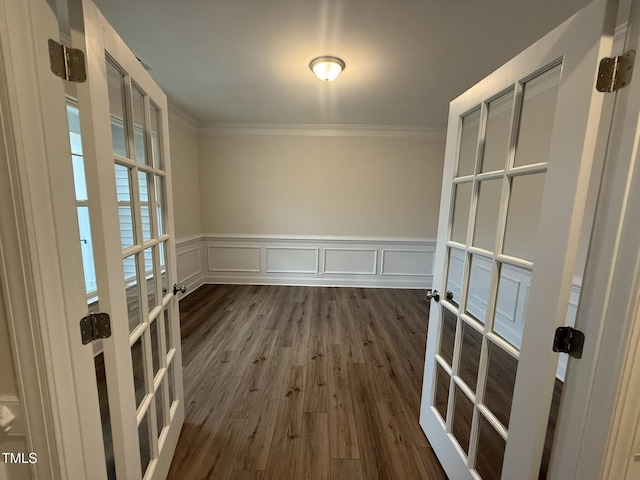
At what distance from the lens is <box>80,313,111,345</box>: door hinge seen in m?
0.77

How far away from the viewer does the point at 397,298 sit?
3.97 m

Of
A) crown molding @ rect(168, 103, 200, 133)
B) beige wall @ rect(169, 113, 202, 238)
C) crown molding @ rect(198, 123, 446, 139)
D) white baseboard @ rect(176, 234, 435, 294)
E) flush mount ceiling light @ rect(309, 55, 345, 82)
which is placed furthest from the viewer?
white baseboard @ rect(176, 234, 435, 294)

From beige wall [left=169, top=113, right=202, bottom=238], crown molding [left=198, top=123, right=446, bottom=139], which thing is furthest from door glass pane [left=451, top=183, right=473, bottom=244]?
beige wall [left=169, top=113, right=202, bottom=238]

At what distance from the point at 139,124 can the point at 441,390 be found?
6.93ft

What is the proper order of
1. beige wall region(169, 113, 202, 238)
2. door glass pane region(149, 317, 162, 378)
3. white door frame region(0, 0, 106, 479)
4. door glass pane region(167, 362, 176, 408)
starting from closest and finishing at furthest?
white door frame region(0, 0, 106, 479)
door glass pane region(149, 317, 162, 378)
door glass pane region(167, 362, 176, 408)
beige wall region(169, 113, 202, 238)

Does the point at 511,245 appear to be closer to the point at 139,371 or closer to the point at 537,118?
the point at 537,118

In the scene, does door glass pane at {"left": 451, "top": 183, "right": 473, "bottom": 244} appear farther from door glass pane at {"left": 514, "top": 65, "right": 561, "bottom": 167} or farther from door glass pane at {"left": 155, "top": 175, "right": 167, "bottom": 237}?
door glass pane at {"left": 155, "top": 175, "right": 167, "bottom": 237}

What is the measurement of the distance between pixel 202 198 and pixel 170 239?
10.4 feet

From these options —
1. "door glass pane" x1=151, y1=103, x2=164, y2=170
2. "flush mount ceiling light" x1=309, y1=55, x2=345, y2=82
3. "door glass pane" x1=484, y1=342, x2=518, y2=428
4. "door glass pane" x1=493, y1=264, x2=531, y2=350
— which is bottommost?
"door glass pane" x1=484, y1=342, x2=518, y2=428

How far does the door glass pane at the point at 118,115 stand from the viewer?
963 millimetres

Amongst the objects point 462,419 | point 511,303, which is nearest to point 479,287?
point 511,303

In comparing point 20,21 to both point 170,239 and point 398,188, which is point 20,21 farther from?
point 398,188

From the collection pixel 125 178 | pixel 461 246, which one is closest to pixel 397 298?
pixel 461 246

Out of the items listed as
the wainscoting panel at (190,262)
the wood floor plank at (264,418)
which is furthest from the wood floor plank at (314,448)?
the wainscoting panel at (190,262)
